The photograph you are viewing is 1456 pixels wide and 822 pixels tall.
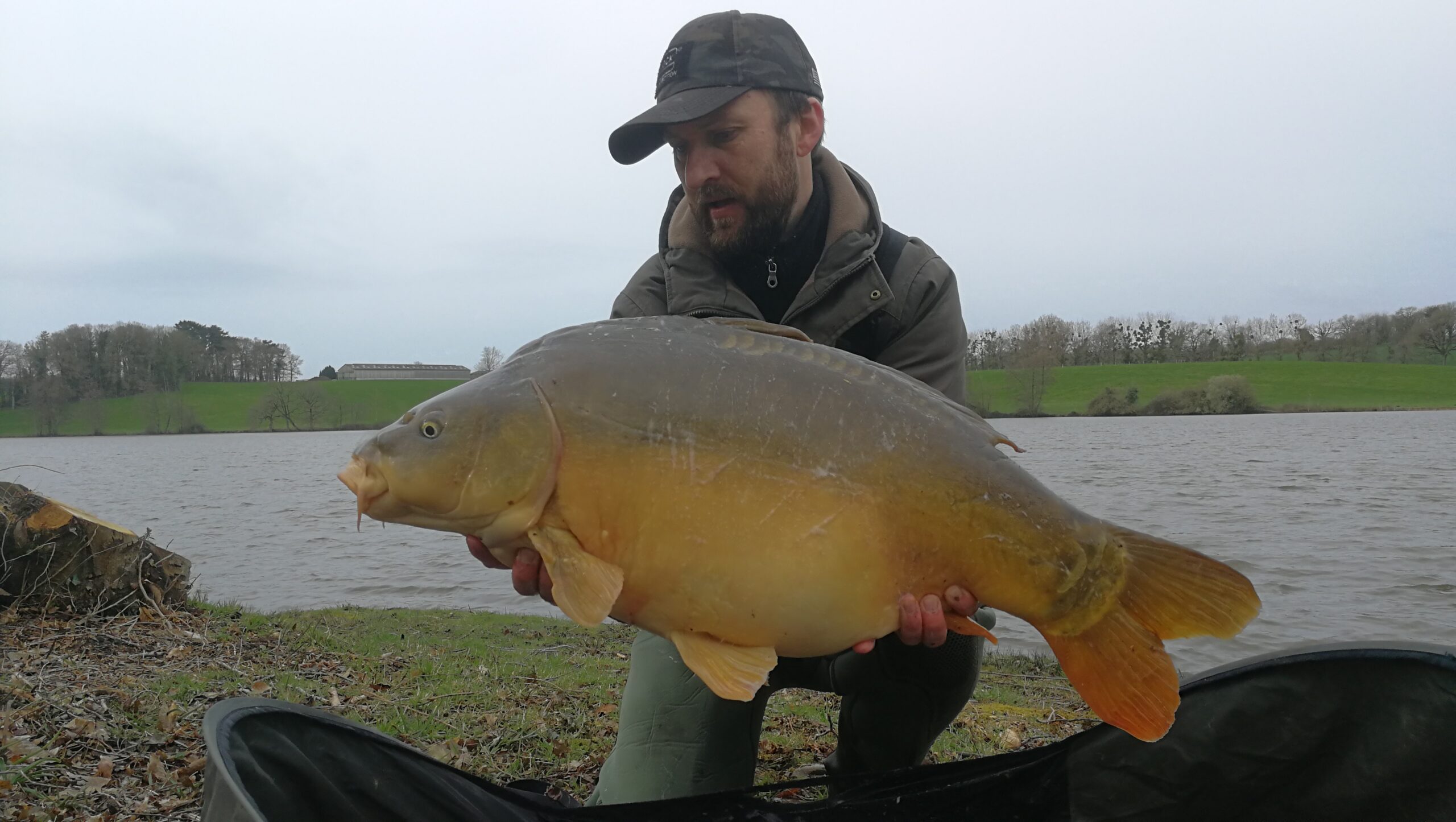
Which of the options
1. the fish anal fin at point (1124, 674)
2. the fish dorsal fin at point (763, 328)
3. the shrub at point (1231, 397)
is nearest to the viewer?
the fish anal fin at point (1124, 674)

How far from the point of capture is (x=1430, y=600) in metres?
7.79

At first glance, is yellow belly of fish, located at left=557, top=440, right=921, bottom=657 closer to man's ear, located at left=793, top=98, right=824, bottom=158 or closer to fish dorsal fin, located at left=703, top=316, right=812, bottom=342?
fish dorsal fin, located at left=703, top=316, right=812, bottom=342

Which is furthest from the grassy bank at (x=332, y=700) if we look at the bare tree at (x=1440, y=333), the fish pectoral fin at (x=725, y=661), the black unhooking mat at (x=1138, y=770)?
the bare tree at (x=1440, y=333)

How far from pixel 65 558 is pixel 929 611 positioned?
17.7ft

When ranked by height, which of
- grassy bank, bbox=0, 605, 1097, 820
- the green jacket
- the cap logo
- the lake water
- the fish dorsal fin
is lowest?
the lake water

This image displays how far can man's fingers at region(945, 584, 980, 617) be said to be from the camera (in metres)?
1.82

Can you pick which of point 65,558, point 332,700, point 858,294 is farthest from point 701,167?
point 65,558

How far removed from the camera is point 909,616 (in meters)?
1.82

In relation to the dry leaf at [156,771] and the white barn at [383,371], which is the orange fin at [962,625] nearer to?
the dry leaf at [156,771]

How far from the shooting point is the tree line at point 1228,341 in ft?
180

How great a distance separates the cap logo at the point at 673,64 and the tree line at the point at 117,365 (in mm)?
60578

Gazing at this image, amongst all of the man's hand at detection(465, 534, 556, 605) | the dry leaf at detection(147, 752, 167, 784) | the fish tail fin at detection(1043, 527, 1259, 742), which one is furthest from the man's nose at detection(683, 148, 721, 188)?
the dry leaf at detection(147, 752, 167, 784)

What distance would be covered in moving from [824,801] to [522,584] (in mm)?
981

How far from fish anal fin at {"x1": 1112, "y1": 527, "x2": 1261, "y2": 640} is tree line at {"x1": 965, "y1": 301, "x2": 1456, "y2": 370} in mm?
53163
